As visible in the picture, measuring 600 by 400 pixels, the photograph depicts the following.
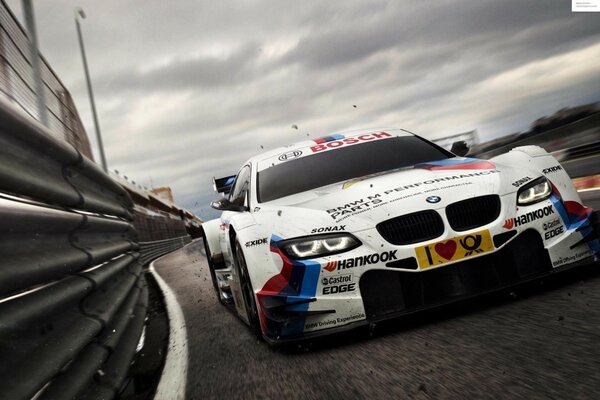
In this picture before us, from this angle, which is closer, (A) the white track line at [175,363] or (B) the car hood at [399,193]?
(A) the white track line at [175,363]

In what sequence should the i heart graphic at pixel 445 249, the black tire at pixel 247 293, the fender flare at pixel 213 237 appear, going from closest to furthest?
the i heart graphic at pixel 445 249 < the black tire at pixel 247 293 < the fender flare at pixel 213 237

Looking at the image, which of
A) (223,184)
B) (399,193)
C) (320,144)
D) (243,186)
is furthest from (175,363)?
(223,184)

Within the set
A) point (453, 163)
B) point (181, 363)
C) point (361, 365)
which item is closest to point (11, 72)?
point (181, 363)

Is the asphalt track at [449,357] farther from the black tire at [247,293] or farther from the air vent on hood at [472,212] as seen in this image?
the air vent on hood at [472,212]

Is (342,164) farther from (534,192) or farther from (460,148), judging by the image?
(534,192)

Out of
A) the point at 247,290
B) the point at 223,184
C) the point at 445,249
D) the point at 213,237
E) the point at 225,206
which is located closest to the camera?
the point at 445,249

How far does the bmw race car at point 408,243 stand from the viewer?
326 cm

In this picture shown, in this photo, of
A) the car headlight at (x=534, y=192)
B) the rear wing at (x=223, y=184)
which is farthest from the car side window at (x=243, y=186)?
the car headlight at (x=534, y=192)

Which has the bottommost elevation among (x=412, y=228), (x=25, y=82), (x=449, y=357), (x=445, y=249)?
(x=449, y=357)

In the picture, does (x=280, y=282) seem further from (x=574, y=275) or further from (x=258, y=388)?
(x=574, y=275)

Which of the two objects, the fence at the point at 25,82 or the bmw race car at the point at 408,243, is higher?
the fence at the point at 25,82

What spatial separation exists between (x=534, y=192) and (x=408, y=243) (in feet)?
3.04

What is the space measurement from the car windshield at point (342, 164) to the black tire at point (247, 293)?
49 cm

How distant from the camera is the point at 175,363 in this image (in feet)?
12.2
